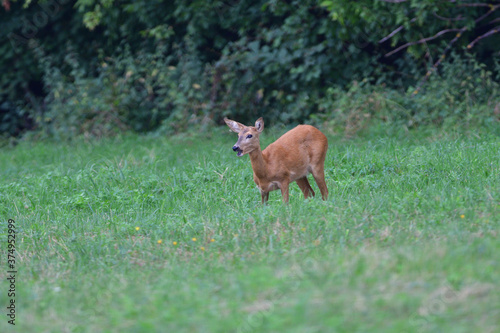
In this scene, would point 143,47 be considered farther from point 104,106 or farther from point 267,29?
point 267,29

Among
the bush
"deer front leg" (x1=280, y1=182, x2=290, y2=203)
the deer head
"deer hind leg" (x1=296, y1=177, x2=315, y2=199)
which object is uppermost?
the deer head

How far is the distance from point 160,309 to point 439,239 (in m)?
2.23

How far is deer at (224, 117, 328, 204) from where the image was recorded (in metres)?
6.81

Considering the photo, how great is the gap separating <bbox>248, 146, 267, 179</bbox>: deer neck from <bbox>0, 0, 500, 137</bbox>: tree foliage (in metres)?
4.95

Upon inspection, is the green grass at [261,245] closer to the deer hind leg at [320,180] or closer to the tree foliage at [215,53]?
the deer hind leg at [320,180]

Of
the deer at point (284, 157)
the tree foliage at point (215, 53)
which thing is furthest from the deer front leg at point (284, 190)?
the tree foliage at point (215, 53)

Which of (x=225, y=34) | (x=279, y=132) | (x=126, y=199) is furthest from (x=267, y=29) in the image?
(x=126, y=199)

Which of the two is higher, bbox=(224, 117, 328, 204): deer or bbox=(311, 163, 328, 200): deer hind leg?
bbox=(224, 117, 328, 204): deer

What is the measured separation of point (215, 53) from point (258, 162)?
29.5 feet

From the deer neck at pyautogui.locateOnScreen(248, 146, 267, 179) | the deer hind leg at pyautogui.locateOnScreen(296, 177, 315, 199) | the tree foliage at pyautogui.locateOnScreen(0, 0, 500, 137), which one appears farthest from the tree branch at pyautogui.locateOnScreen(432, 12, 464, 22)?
the deer neck at pyautogui.locateOnScreen(248, 146, 267, 179)

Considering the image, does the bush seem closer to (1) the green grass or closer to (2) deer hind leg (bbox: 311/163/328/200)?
(1) the green grass

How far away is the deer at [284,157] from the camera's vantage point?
22.3ft

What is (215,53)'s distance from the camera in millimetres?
15391

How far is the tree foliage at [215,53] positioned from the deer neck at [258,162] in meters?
4.95
